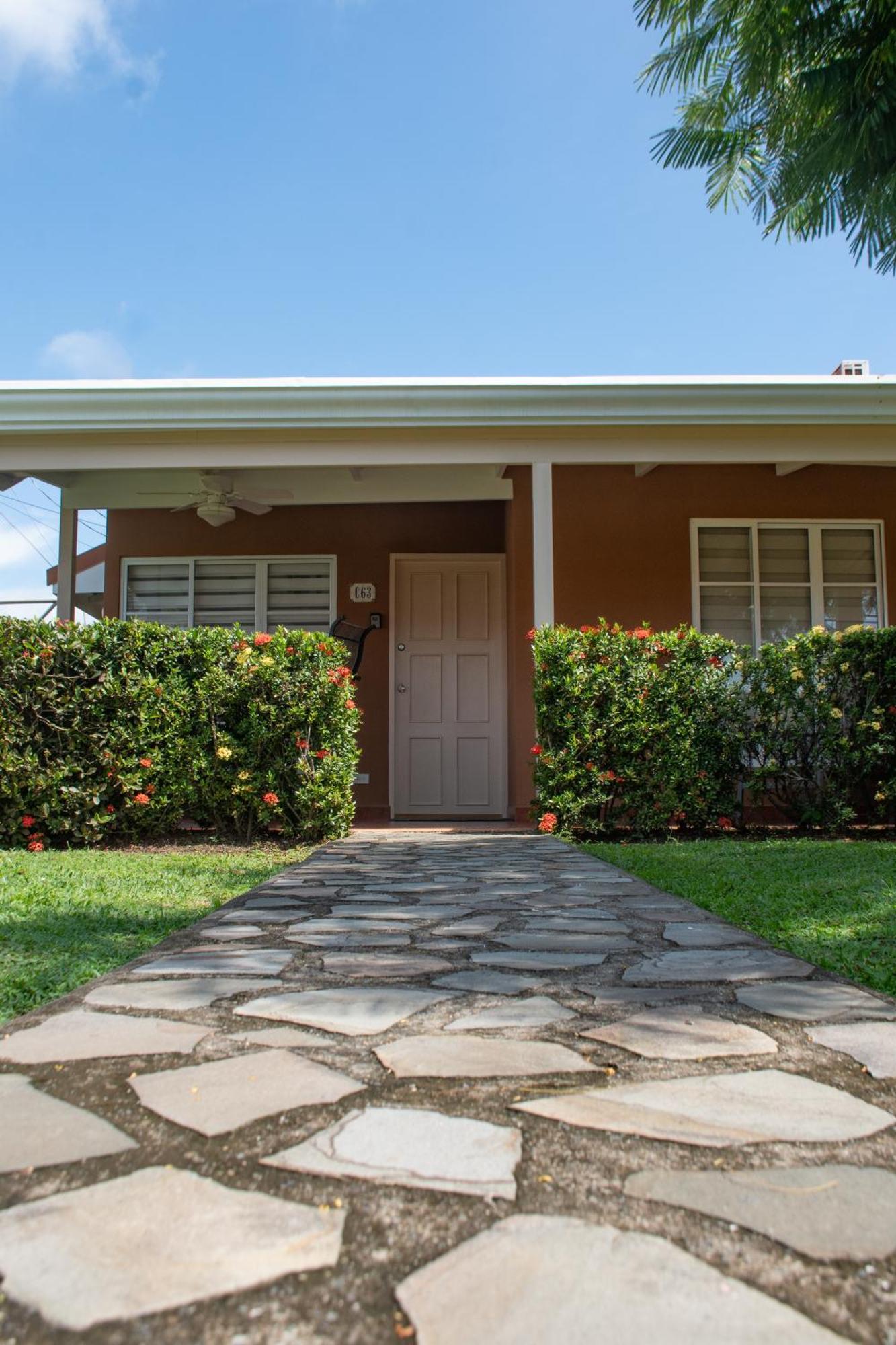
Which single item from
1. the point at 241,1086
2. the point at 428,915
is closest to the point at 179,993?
the point at 241,1086

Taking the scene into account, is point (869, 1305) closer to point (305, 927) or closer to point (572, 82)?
point (305, 927)

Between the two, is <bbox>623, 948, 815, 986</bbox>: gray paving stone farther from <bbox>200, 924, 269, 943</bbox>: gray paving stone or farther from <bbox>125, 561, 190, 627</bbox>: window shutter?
<bbox>125, 561, 190, 627</bbox>: window shutter

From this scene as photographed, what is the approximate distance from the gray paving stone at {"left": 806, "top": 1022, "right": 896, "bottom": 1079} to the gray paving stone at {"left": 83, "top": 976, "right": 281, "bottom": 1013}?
1.31 meters

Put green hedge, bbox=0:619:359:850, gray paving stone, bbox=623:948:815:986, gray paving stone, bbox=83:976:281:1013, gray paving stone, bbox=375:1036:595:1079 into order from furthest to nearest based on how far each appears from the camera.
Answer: green hedge, bbox=0:619:359:850, gray paving stone, bbox=623:948:815:986, gray paving stone, bbox=83:976:281:1013, gray paving stone, bbox=375:1036:595:1079

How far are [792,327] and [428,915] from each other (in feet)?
38.3

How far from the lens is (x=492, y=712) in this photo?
27.7 feet

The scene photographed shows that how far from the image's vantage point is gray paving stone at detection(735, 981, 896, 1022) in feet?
6.82

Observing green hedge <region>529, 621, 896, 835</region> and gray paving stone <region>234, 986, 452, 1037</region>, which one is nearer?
gray paving stone <region>234, 986, 452, 1037</region>

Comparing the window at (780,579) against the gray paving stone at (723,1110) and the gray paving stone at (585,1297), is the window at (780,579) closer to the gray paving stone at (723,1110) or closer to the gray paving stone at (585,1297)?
the gray paving stone at (723,1110)

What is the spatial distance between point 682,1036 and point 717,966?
66 centimetres

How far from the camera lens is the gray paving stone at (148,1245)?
0.99 meters

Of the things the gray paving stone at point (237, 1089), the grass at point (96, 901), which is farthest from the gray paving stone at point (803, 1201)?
the grass at point (96, 901)

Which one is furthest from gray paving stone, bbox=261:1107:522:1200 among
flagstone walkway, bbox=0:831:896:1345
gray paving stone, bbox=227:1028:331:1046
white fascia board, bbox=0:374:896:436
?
white fascia board, bbox=0:374:896:436

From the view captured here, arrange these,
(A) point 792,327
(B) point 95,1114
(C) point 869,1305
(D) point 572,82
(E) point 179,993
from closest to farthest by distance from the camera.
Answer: (C) point 869,1305 < (B) point 95,1114 < (E) point 179,993 < (D) point 572,82 < (A) point 792,327
